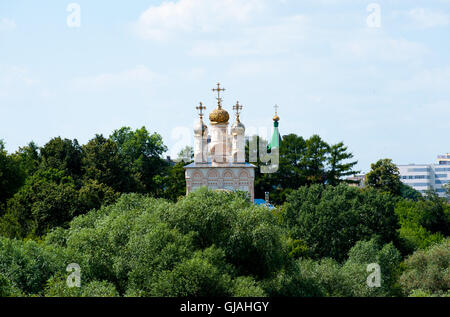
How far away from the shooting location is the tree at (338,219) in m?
35.1

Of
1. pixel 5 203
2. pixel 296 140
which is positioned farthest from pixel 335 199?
pixel 296 140

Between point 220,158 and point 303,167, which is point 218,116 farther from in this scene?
point 303,167

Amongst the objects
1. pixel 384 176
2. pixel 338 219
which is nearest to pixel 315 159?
pixel 384 176

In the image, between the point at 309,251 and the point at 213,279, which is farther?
the point at 309,251

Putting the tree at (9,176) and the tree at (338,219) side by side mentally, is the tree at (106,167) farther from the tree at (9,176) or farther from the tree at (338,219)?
the tree at (338,219)

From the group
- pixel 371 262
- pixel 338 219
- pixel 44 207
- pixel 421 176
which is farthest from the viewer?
pixel 421 176

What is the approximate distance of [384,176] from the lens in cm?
6669

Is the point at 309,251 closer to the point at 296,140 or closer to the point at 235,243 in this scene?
the point at 235,243

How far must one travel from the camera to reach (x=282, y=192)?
58656 mm

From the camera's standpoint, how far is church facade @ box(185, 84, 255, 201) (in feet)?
152

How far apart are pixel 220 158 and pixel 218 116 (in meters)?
2.88

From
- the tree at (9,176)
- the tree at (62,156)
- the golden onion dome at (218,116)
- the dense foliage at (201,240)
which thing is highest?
the golden onion dome at (218,116)

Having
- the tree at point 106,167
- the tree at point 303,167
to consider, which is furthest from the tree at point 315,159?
the tree at point 106,167
